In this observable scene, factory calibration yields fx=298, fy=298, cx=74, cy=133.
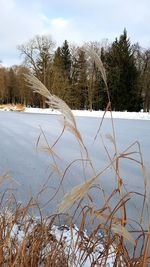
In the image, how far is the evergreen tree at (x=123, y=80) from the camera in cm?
2567

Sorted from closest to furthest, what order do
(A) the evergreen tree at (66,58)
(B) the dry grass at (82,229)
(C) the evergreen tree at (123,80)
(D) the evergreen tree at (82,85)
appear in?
(B) the dry grass at (82,229), (C) the evergreen tree at (123,80), (D) the evergreen tree at (82,85), (A) the evergreen tree at (66,58)

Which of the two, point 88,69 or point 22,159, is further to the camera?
point 88,69

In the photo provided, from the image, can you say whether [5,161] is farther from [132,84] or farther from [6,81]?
[6,81]

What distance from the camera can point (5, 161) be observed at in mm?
3689

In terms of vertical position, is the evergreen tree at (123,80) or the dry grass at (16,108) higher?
the evergreen tree at (123,80)


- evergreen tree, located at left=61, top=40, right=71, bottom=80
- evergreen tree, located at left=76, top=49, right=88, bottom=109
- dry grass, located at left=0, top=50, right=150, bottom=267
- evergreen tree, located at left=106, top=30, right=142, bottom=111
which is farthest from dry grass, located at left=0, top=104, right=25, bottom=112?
dry grass, located at left=0, top=50, right=150, bottom=267

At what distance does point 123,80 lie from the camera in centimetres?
2627

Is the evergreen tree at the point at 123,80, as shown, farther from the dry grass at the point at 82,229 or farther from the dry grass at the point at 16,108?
the dry grass at the point at 82,229

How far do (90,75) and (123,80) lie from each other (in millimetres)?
3301

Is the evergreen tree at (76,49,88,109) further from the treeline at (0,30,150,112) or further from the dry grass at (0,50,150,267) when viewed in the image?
the dry grass at (0,50,150,267)

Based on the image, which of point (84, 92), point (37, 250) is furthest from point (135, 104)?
point (37, 250)

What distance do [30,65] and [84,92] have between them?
5.86m

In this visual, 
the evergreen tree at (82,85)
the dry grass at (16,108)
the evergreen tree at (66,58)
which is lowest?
the dry grass at (16,108)

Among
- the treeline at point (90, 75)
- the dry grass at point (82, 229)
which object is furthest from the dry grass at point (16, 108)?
the dry grass at point (82, 229)
